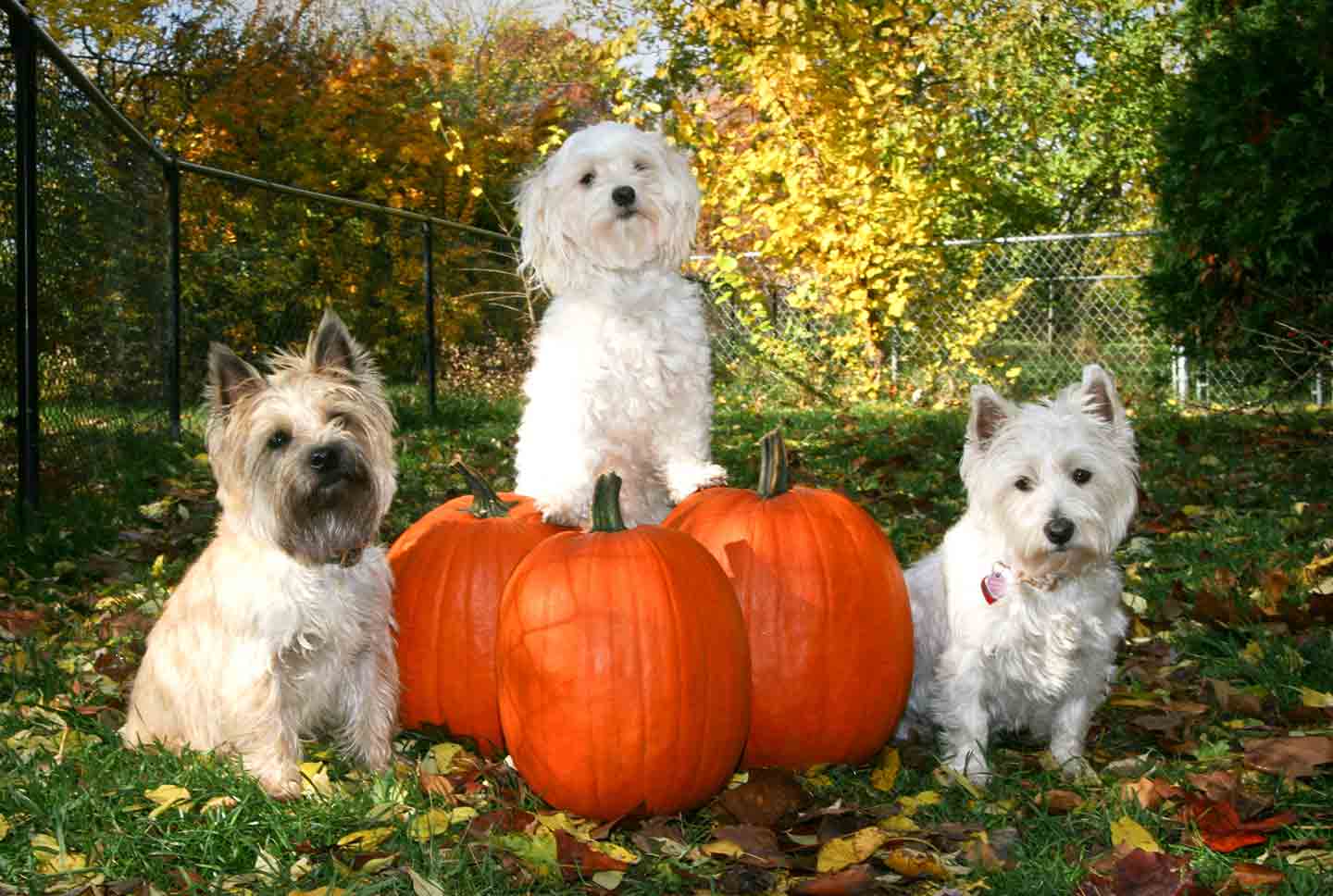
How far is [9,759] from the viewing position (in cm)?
306

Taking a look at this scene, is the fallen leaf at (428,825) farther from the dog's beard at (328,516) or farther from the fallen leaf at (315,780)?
the dog's beard at (328,516)

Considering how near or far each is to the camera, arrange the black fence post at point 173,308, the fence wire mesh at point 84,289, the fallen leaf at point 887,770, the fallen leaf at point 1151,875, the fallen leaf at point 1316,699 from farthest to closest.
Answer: the black fence post at point 173,308
the fence wire mesh at point 84,289
the fallen leaf at point 1316,699
the fallen leaf at point 887,770
the fallen leaf at point 1151,875

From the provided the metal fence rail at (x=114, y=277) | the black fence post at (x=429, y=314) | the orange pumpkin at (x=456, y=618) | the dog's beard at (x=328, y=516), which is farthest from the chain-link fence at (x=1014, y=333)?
the dog's beard at (x=328, y=516)

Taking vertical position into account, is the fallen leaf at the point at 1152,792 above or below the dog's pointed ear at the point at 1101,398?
below

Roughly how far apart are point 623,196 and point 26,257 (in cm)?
294

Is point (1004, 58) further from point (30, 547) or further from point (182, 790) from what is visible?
point (182, 790)

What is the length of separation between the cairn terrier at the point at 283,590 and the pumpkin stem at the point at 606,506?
2.10ft

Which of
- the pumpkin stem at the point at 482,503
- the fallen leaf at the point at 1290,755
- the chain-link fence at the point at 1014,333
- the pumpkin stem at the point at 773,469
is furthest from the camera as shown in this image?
the chain-link fence at the point at 1014,333

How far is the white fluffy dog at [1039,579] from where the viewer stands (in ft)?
10.9

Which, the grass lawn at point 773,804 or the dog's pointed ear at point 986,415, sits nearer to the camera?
the grass lawn at point 773,804

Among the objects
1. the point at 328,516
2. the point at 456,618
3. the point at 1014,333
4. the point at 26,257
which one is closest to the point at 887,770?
the point at 456,618

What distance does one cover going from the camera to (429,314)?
10.6 metres

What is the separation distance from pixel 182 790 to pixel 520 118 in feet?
58.1

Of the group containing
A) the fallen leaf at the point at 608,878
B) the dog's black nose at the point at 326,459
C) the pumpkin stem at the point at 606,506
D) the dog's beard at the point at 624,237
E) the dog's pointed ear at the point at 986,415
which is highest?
the dog's beard at the point at 624,237
